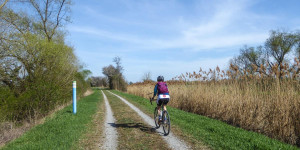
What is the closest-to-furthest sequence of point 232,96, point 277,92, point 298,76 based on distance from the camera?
point 298,76 → point 277,92 → point 232,96

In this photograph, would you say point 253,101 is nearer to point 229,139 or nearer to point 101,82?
point 229,139

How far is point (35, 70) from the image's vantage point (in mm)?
10617

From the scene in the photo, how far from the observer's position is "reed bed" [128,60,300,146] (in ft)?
19.7

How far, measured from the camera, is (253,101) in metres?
7.69

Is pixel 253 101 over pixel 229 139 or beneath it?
Answer: over

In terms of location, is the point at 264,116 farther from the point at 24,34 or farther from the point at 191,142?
the point at 24,34

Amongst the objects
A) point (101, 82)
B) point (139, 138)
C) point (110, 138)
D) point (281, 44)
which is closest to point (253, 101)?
point (139, 138)

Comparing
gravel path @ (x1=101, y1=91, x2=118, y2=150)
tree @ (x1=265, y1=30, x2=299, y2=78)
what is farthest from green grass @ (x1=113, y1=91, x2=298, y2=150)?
tree @ (x1=265, y1=30, x2=299, y2=78)

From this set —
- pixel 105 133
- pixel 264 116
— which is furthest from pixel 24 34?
pixel 264 116

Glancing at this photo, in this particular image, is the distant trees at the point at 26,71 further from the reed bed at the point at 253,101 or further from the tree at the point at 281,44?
the tree at the point at 281,44

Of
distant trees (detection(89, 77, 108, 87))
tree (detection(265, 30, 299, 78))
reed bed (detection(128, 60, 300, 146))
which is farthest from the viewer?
distant trees (detection(89, 77, 108, 87))

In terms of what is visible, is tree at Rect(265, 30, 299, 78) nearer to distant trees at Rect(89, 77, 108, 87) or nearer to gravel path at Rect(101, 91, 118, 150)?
gravel path at Rect(101, 91, 118, 150)

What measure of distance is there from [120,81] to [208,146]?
162 ft

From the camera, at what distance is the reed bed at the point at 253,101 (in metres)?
6.00
